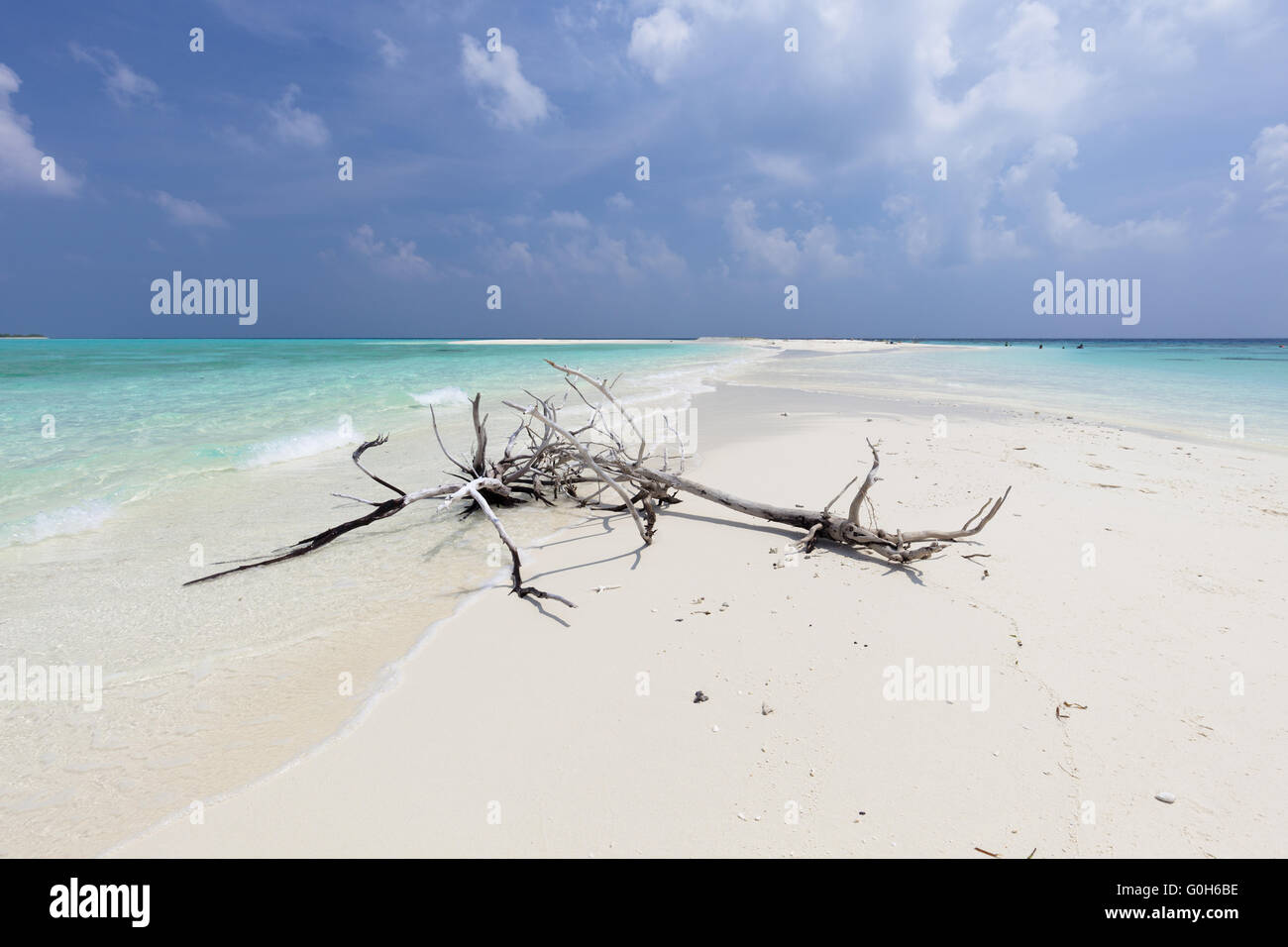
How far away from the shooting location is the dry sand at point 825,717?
1.89 meters

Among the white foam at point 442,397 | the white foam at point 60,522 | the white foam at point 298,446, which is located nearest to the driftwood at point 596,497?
the white foam at point 60,522

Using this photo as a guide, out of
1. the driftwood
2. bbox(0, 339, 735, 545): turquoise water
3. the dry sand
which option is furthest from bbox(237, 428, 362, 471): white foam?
the dry sand

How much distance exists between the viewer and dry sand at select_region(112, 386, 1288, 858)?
1.89 meters

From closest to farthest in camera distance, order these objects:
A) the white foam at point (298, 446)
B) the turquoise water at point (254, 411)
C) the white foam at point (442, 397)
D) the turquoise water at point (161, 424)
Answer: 1. the turquoise water at point (161, 424)
2. the turquoise water at point (254, 411)
3. the white foam at point (298, 446)
4. the white foam at point (442, 397)

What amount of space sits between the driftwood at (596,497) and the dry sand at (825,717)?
194mm

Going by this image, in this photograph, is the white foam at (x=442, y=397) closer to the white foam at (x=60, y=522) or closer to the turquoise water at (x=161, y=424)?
the turquoise water at (x=161, y=424)

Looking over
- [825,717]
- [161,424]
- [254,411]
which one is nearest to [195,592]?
[825,717]

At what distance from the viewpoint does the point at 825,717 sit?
2.41m

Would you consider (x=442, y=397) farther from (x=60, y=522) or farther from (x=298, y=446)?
(x=60, y=522)

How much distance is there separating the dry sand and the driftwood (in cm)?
19

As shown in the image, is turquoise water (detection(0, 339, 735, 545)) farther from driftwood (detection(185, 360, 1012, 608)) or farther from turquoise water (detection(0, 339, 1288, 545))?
driftwood (detection(185, 360, 1012, 608))

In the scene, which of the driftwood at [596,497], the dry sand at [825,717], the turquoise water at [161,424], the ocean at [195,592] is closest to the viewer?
the dry sand at [825,717]
